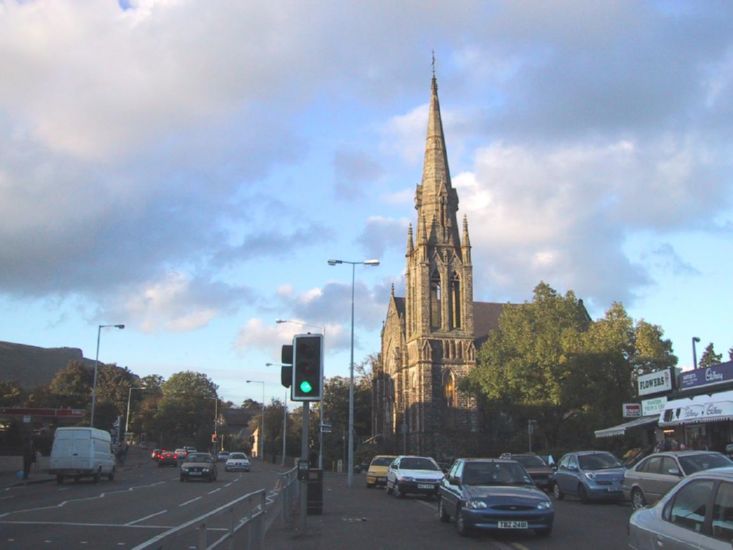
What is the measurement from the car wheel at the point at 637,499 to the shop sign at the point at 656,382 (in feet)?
71.2

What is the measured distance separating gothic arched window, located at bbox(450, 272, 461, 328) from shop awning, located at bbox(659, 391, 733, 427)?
37.7 metres

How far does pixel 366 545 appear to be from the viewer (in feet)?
41.1

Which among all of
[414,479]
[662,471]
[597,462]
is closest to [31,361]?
[414,479]

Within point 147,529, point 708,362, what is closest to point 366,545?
point 147,529

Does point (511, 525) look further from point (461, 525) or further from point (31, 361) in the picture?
point (31, 361)

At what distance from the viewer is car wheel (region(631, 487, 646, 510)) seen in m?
16.6

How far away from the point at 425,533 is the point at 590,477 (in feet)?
28.8

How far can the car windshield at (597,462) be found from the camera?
21.9m

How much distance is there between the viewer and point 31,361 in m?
139

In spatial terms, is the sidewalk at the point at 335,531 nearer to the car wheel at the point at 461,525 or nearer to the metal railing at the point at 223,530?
the car wheel at the point at 461,525

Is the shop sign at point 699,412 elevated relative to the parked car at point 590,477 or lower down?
elevated

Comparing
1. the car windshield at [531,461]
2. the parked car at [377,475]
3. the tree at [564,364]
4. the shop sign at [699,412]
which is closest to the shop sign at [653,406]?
the shop sign at [699,412]

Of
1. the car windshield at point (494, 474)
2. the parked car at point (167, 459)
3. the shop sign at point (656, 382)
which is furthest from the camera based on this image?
the parked car at point (167, 459)

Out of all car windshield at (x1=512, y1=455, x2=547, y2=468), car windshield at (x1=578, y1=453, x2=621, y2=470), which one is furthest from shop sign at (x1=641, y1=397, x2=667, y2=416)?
car windshield at (x1=578, y1=453, x2=621, y2=470)
